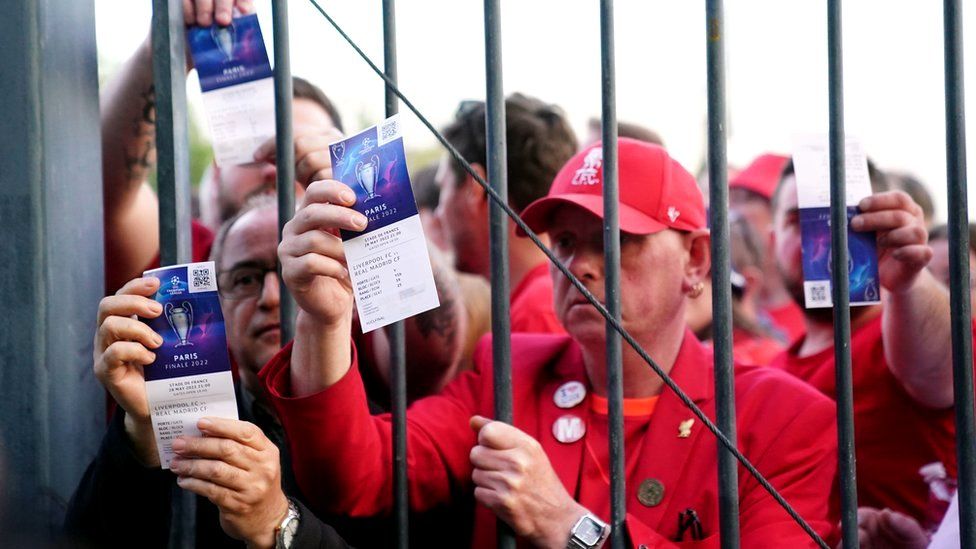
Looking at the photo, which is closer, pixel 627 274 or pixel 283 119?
pixel 283 119

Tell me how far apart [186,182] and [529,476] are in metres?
0.70

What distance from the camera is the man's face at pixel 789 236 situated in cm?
295

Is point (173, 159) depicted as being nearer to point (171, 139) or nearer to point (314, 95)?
point (171, 139)

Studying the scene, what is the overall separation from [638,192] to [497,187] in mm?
729

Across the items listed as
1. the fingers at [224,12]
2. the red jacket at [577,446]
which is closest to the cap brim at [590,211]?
the red jacket at [577,446]

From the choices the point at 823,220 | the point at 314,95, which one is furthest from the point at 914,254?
the point at 314,95

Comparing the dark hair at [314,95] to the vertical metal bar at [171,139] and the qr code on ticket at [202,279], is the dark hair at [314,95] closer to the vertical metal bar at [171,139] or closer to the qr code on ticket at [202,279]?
the vertical metal bar at [171,139]

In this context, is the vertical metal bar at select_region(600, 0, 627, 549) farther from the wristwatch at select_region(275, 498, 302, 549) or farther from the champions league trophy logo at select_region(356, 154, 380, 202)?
the wristwatch at select_region(275, 498, 302, 549)

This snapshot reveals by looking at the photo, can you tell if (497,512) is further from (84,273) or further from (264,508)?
(84,273)

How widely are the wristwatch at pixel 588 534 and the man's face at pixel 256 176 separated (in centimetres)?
126

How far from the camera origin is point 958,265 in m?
1.58

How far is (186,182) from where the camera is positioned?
1780 mm

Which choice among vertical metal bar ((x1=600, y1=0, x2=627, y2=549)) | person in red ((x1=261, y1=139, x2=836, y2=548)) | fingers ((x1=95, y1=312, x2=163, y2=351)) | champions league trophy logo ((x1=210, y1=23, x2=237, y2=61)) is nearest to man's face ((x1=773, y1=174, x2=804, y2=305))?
person in red ((x1=261, y1=139, x2=836, y2=548))

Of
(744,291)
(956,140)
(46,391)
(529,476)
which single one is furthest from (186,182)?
(744,291)
